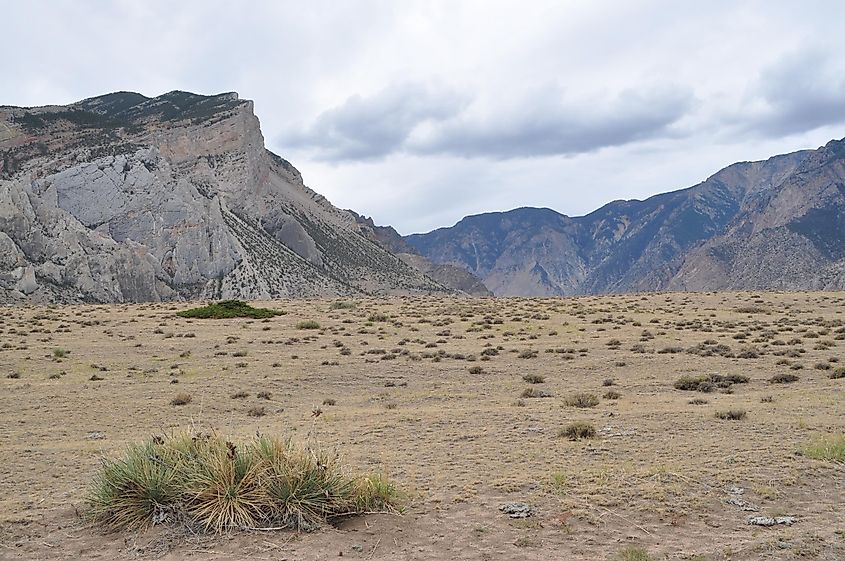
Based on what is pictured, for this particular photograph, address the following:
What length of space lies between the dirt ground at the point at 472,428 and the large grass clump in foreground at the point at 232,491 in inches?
10.2

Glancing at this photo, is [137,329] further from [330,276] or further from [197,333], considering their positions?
[330,276]

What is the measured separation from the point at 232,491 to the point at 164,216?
Result: 92.6 metres

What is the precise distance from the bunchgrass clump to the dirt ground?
18 cm

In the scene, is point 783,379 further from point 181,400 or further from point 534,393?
point 181,400

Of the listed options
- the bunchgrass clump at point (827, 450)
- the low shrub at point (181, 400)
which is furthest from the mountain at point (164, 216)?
the bunchgrass clump at point (827, 450)

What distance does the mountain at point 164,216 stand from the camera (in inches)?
2798

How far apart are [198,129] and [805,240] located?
150371mm

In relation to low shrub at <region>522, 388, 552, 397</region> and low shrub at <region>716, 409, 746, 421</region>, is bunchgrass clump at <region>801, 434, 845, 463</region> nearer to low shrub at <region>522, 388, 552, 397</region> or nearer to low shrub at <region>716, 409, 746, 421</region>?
low shrub at <region>716, 409, 746, 421</region>

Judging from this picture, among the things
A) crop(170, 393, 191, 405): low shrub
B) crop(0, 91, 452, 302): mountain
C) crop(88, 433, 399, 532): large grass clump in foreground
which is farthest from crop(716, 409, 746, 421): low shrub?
crop(0, 91, 452, 302): mountain

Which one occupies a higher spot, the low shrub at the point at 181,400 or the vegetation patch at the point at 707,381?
the low shrub at the point at 181,400

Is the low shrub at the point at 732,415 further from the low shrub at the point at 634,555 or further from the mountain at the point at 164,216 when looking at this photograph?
the mountain at the point at 164,216

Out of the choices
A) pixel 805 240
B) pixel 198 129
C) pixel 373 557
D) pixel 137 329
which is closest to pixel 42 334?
pixel 137 329

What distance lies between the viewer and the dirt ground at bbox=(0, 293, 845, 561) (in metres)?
7.36

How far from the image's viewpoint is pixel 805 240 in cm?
18112
